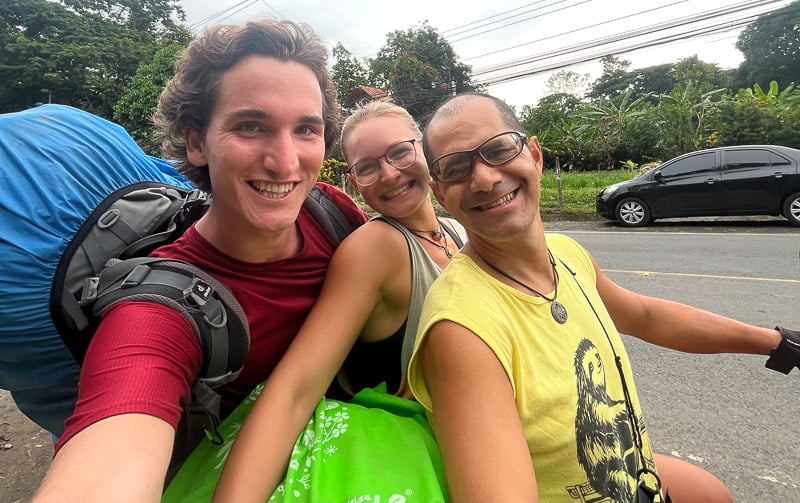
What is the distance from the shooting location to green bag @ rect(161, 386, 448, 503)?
3.07 ft

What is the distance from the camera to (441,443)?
1040 millimetres

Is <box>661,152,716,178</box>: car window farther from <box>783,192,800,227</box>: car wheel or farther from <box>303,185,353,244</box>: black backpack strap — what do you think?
<box>303,185,353,244</box>: black backpack strap

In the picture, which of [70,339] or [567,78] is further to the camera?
[567,78]

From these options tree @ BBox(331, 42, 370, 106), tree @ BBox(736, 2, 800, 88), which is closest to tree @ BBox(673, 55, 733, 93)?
tree @ BBox(736, 2, 800, 88)

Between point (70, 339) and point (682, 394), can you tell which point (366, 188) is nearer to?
point (70, 339)

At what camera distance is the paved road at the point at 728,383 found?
2480 mm

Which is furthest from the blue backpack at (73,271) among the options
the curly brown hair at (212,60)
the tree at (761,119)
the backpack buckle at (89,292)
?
the tree at (761,119)

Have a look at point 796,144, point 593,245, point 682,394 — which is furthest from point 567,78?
point 682,394

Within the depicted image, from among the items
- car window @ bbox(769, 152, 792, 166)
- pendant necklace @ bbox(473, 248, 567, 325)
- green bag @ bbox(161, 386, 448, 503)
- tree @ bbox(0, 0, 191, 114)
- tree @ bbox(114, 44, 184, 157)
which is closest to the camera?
green bag @ bbox(161, 386, 448, 503)

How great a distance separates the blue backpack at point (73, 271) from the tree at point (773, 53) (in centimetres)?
3937

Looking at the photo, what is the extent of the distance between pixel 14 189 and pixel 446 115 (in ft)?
3.70

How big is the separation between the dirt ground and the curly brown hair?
85.2 inches

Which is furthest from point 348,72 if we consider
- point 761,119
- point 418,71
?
point 761,119

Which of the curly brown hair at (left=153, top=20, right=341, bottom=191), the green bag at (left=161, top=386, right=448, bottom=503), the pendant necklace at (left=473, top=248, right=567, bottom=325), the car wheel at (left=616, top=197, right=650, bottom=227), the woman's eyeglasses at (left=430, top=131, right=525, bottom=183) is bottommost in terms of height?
the car wheel at (left=616, top=197, right=650, bottom=227)
